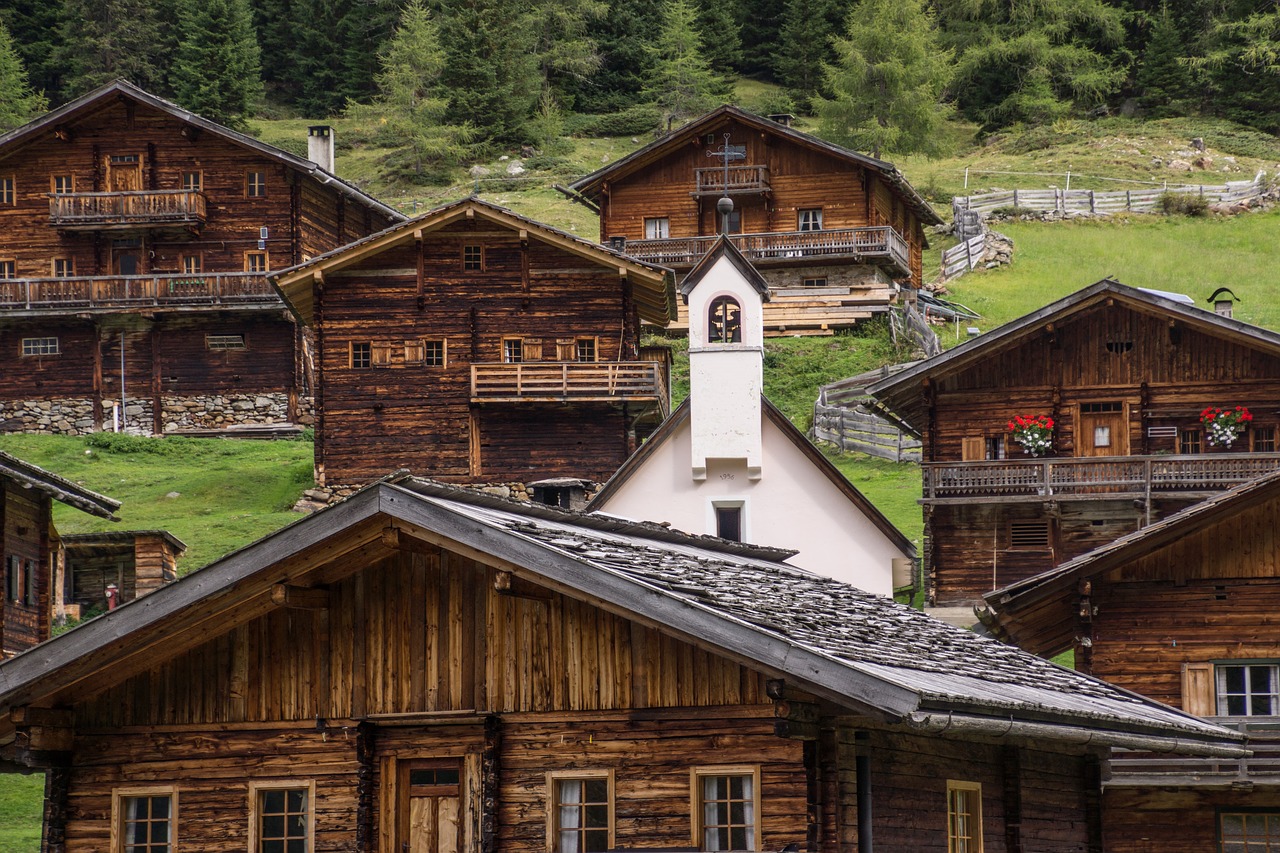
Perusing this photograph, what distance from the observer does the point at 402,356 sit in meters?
48.8

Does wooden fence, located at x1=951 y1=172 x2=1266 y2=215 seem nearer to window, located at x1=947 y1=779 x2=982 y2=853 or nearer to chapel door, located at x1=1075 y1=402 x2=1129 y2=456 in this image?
chapel door, located at x1=1075 y1=402 x2=1129 y2=456

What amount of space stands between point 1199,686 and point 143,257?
3945 centimetres

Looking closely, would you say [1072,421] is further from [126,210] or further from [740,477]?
[126,210]

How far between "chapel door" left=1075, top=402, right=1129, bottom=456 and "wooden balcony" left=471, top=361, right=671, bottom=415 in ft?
33.8

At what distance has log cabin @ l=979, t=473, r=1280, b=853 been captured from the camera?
2588 cm

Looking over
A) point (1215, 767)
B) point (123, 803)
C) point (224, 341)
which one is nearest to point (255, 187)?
point (224, 341)

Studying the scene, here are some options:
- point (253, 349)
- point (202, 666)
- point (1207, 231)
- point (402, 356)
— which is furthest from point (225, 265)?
point (202, 666)

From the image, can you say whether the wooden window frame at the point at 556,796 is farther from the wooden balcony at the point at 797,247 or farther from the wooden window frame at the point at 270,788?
the wooden balcony at the point at 797,247

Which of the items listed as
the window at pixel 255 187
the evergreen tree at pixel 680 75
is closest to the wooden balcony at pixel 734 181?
the window at pixel 255 187

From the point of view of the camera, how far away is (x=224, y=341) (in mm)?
58031

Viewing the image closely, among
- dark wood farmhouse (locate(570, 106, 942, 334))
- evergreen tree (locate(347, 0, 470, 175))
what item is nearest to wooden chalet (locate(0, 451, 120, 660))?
dark wood farmhouse (locate(570, 106, 942, 334))

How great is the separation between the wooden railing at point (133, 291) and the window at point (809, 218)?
56.0 feet

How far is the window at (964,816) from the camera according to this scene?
16.9 meters

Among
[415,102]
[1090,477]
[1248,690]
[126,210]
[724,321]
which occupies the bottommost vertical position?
[1248,690]
